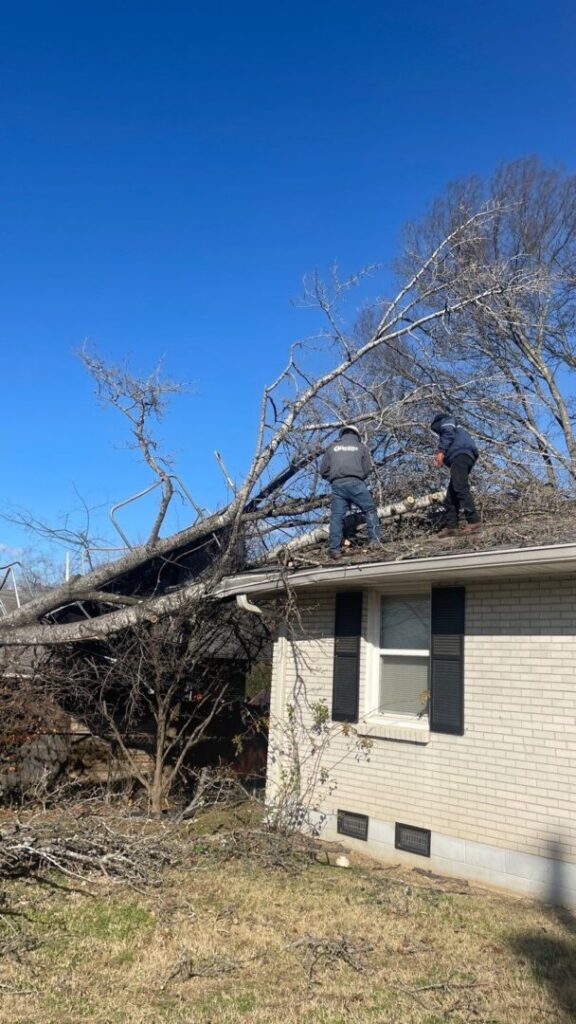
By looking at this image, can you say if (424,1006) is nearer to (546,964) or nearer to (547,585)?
(546,964)

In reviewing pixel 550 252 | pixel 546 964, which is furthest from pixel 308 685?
pixel 550 252

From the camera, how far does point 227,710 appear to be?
11.9 meters

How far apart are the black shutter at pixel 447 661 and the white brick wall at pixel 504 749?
0.08 metres

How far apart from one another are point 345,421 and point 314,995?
7.77 metres

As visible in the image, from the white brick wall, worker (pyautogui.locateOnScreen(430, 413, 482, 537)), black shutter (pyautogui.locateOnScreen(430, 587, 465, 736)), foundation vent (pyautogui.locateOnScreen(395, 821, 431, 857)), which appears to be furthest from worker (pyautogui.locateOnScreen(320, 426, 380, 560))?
foundation vent (pyautogui.locateOnScreen(395, 821, 431, 857))

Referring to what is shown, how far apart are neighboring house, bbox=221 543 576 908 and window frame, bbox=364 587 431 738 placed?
0.01m

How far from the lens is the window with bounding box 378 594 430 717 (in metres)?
7.94

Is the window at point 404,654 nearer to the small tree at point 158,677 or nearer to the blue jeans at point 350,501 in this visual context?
the blue jeans at point 350,501

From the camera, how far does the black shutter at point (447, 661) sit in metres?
7.30

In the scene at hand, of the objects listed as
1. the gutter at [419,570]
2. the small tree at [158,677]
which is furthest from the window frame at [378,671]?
the small tree at [158,677]

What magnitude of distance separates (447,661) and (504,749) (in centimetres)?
96

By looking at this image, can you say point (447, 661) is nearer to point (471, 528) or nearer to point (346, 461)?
point (471, 528)

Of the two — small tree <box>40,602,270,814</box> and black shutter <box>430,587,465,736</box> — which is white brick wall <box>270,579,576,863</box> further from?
small tree <box>40,602,270,814</box>

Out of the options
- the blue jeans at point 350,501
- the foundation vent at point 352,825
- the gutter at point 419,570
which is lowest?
the foundation vent at point 352,825
